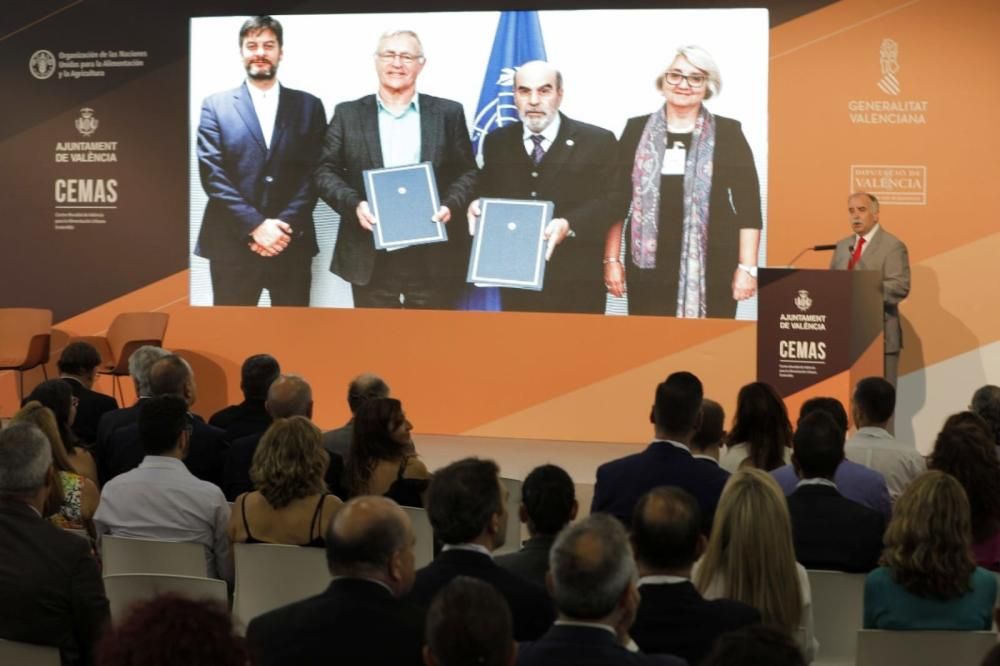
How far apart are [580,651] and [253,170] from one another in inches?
347

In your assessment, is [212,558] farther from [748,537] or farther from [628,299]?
[628,299]

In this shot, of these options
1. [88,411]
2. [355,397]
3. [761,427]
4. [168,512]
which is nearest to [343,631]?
[168,512]

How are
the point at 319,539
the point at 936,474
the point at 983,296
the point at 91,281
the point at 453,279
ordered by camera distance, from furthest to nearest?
the point at 91,281 → the point at 453,279 → the point at 983,296 → the point at 319,539 → the point at 936,474

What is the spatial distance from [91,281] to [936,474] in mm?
9191

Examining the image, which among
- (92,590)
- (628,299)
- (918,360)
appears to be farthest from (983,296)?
(92,590)

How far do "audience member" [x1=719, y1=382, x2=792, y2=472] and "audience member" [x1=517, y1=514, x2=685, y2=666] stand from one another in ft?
8.64

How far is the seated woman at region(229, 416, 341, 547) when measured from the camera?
4.01 m

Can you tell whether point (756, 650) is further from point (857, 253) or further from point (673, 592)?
point (857, 253)

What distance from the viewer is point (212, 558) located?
4.32 m

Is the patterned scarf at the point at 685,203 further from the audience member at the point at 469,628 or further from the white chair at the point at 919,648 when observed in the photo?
the audience member at the point at 469,628

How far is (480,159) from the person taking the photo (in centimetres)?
1025

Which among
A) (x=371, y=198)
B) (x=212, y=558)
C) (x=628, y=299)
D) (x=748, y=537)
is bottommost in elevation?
(x=212, y=558)

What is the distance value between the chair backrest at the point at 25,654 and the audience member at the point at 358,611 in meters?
0.56

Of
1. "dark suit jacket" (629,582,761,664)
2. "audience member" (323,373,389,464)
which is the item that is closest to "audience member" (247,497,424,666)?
"dark suit jacket" (629,582,761,664)
